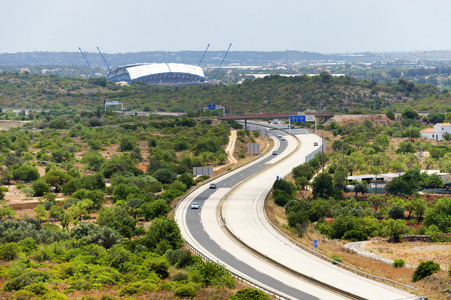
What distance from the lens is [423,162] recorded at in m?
88.1

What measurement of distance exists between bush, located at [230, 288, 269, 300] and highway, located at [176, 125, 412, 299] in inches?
78.1

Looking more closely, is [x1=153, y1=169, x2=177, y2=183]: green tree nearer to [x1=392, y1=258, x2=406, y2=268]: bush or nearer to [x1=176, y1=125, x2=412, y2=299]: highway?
[x1=176, y1=125, x2=412, y2=299]: highway

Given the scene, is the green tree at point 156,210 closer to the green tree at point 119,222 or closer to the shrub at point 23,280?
the green tree at point 119,222

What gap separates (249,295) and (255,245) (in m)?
13.4

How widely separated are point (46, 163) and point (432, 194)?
50271 mm

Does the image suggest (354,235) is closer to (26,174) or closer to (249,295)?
(249,295)

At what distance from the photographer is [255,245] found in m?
44.9

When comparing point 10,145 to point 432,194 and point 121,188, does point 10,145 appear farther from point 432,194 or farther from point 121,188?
point 432,194

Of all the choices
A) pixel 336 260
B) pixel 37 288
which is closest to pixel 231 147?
pixel 336 260

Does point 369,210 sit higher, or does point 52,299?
point 52,299

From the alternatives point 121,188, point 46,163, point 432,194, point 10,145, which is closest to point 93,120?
point 10,145

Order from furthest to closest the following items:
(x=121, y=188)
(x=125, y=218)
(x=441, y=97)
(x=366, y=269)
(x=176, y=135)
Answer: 1. (x=441, y=97)
2. (x=176, y=135)
3. (x=121, y=188)
4. (x=125, y=218)
5. (x=366, y=269)

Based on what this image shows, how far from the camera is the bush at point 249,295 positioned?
31375 mm

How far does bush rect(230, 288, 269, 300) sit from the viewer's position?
31.4 m
